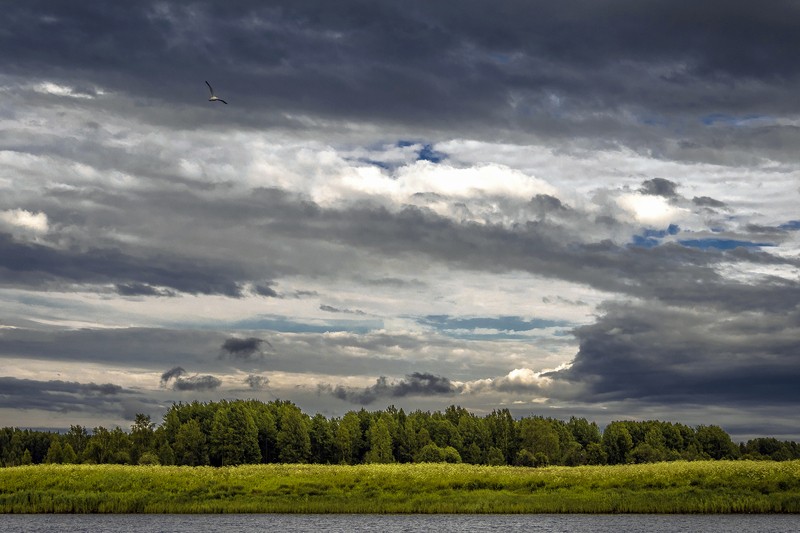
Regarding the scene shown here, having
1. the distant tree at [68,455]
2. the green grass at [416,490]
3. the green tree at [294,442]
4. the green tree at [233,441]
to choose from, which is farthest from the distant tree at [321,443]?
the green grass at [416,490]

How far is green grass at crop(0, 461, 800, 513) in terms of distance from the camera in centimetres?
8856

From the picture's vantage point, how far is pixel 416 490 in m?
99.3

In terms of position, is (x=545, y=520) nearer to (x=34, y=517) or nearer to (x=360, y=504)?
(x=360, y=504)

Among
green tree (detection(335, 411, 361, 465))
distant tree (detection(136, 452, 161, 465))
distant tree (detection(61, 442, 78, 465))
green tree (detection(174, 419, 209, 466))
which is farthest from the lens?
green tree (detection(335, 411, 361, 465))

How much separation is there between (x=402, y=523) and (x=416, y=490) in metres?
16.1

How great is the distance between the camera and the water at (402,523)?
7362cm

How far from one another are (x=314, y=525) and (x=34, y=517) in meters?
32.4

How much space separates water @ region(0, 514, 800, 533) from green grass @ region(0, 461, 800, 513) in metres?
2.01

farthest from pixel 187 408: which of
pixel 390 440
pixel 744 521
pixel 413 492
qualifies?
pixel 744 521

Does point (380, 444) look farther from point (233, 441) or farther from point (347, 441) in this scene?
point (233, 441)

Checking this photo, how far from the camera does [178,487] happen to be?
101m

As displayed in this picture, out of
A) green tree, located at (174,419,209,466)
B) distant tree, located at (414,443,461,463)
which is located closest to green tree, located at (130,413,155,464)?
green tree, located at (174,419,209,466)

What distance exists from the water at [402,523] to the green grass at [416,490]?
2.01 meters

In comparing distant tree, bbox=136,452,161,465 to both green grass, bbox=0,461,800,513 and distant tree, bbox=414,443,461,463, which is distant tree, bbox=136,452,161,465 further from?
distant tree, bbox=414,443,461,463
